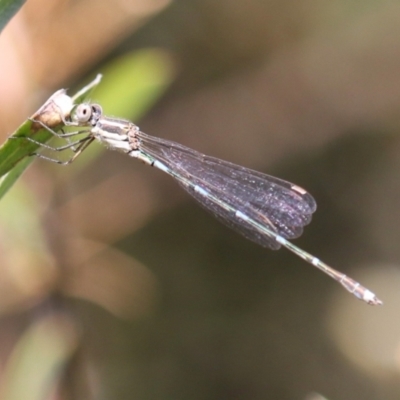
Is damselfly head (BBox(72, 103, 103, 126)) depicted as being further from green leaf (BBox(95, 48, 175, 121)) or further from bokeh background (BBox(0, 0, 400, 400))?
bokeh background (BBox(0, 0, 400, 400))

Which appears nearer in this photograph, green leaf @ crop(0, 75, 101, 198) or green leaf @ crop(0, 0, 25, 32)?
green leaf @ crop(0, 0, 25, 32)

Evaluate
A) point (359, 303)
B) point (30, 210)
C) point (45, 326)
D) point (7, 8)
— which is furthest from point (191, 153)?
point (359, 303)

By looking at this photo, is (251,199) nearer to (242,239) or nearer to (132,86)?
(132,86)

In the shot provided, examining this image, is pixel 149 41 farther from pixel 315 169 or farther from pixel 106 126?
pixel 106 126

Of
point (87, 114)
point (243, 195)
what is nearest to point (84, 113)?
point (87, 114)

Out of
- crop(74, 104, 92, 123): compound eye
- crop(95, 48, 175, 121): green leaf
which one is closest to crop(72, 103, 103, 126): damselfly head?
crop(74, 104, 92, 123): compound eye
